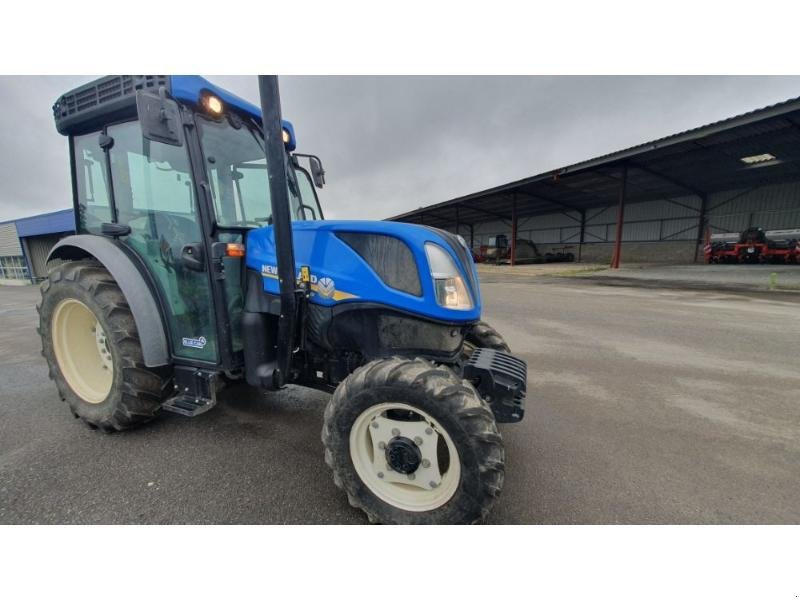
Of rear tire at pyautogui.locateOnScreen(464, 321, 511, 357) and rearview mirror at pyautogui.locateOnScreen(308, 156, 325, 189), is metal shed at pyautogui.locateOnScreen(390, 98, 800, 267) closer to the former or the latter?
rear tire at pyautogui.locateOnScreen(464, 321, 511, 357)

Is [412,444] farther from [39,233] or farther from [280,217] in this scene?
[39,233]

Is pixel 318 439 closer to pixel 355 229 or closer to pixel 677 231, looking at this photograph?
pixel 355 229

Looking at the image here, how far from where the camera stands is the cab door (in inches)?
86.1

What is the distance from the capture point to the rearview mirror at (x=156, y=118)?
5.80ft

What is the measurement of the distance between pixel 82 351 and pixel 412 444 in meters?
2.91

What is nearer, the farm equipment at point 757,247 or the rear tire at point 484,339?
the rear tire at point 484,339

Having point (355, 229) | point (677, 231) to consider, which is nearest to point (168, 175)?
point (355, 229)

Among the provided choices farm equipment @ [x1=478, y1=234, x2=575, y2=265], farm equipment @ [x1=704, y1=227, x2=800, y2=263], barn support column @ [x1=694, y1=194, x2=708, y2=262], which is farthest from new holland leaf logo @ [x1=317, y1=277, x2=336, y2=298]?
barn support column @ [x1=694, y1=194, x2=708, y2=262]

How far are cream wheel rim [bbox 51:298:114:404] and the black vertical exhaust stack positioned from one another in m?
1.63

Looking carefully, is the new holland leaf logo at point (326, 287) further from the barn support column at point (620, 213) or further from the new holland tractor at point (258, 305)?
the barn support column at point (620, 213)

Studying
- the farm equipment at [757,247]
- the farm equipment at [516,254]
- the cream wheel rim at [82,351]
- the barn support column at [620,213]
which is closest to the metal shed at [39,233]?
the cream wheel rim at [82,351]

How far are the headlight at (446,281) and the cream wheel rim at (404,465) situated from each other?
63 centimetres

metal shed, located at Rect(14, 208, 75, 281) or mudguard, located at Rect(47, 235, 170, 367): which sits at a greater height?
metal shed, located at Rect(14, 208, 75, 281)

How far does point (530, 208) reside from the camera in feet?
93.4
